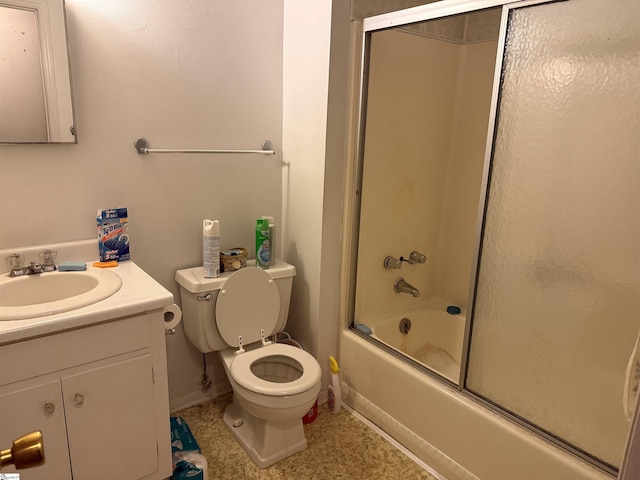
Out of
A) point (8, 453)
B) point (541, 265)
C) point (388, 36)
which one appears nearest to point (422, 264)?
point (541, 265)

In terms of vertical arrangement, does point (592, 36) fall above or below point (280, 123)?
above

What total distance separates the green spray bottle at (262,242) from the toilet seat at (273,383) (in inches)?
14.9

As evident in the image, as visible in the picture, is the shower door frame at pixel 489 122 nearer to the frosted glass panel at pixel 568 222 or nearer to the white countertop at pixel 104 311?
the frosted glass panel at pixel 568 222

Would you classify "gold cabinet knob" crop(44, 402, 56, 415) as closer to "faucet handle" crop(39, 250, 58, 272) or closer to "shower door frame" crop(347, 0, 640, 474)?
"faucet handle" crop(39, 250, 58, 272)

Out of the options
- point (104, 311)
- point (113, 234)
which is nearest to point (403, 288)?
point (113, 234)

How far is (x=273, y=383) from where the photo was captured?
1.74m

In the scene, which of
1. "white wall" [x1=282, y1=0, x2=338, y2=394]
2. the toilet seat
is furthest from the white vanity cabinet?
"white wall" [x1=282, y1=0, x2=338, y2=394]

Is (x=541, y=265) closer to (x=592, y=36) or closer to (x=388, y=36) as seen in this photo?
(x=592, y=36)

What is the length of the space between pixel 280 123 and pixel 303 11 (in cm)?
49

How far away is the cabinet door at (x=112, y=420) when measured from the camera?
53.7 inches

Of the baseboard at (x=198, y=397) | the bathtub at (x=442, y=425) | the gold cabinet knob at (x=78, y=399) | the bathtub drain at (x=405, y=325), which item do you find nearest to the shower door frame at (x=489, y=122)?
the bathtub at (x=442, y=425)

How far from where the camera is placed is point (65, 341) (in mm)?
1290

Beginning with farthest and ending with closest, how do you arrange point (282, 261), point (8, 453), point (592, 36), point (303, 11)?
1. point (282, 261)
2. point (303, 11)
3. point (592, 36)
4. point (8, 453)

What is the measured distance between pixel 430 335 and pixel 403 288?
33cm
